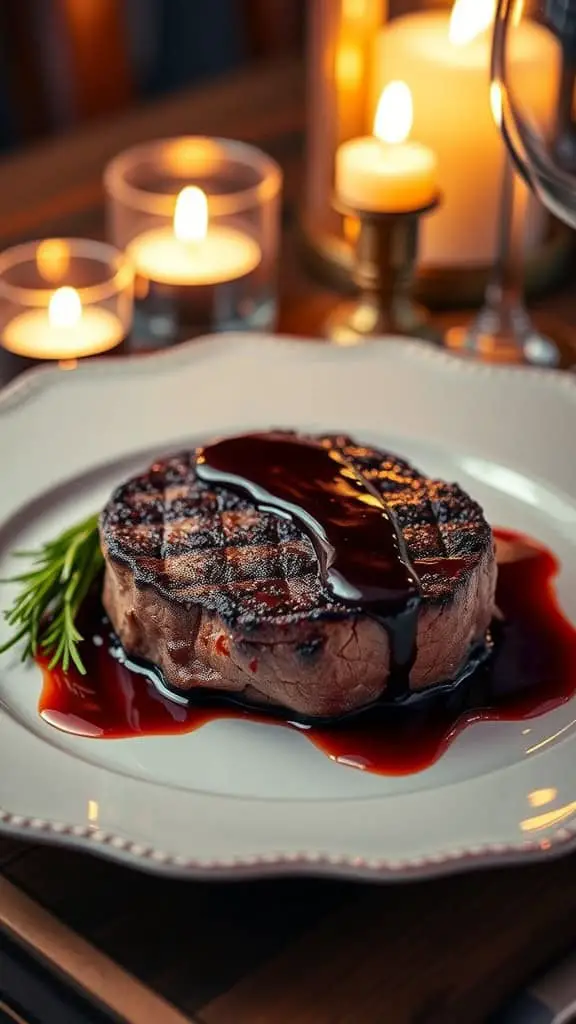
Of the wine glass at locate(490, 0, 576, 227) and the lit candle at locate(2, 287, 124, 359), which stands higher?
the wine glass at locate(490, 0, 576, 227)

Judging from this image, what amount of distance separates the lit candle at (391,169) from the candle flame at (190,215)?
0.67ft

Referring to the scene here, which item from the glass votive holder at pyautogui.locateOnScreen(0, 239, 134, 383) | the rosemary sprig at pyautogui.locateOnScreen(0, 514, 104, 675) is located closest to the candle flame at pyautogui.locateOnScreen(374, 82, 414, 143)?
the glass votive holder at pyautogui.locateOnScreen(0, 239, 134, 383)

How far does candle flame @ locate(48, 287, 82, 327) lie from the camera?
1.78 m

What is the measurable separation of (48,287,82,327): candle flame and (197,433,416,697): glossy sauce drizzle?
0.46m

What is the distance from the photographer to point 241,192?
2.05 m

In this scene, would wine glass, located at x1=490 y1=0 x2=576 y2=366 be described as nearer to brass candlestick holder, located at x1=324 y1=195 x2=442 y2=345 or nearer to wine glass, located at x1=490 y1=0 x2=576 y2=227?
wine glass, located at x1=490 y1=0 x2=576 y2=227

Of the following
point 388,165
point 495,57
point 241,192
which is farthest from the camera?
point 241,192

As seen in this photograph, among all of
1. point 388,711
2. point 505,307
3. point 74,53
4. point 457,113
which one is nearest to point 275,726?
point 388,711

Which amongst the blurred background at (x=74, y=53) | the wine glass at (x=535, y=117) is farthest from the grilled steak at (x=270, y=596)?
the blurred background at (x=74, y=53)

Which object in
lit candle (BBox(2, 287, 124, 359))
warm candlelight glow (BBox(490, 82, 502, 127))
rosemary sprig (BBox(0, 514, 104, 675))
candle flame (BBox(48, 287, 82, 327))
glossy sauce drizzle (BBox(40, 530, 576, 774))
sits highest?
warm candlelight glow (BBox(490, 82, 502, 127))

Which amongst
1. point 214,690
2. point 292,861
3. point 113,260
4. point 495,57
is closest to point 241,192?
point 113,260

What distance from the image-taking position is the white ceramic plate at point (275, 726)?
1.06m

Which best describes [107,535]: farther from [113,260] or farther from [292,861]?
[113,260]

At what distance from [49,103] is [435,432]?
1.64 m
